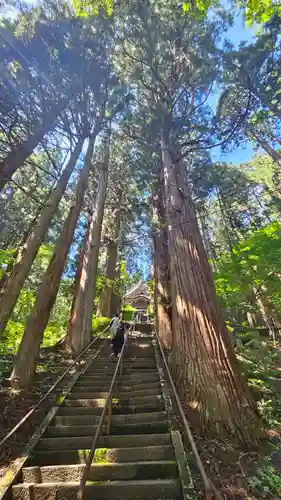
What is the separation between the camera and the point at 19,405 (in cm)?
472

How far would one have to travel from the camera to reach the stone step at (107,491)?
2682 millimetres

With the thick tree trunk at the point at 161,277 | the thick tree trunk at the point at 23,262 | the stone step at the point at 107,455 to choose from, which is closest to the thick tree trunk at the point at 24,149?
the thick tree trunk at the point at 23,262

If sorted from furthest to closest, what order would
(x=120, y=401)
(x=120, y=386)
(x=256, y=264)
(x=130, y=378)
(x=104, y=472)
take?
(x=256, y=264), (x=130, y=378), (x=120, y=386), (x=120, y=401), (x=104, y=472)

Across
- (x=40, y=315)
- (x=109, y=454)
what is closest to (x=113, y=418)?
(x=109, y=454)

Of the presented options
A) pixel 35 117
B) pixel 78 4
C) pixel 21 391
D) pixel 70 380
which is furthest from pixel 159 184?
pixel 21 391

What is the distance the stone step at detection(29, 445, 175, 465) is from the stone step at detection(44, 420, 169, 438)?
57cm

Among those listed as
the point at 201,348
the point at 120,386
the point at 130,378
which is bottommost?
the point at 120,386

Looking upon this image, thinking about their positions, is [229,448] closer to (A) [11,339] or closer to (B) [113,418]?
(B) [113,418]

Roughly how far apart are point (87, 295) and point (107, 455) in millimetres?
6882

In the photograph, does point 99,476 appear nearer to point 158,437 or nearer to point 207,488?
point 158,437

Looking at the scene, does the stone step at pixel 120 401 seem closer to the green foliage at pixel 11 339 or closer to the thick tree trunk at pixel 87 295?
the thick tree trunk at pixel 87 295

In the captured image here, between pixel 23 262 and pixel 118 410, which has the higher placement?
pixel 23 262

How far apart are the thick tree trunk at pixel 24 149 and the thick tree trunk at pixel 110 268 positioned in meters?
7.70

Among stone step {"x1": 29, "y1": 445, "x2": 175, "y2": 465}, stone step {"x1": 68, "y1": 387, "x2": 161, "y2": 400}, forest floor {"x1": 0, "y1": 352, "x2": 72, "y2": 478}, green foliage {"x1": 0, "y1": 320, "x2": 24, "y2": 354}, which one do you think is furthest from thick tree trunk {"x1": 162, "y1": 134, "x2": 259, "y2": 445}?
green foliage {"x1": 0, "y1": 320, "x2": 24, "y2": 354}
